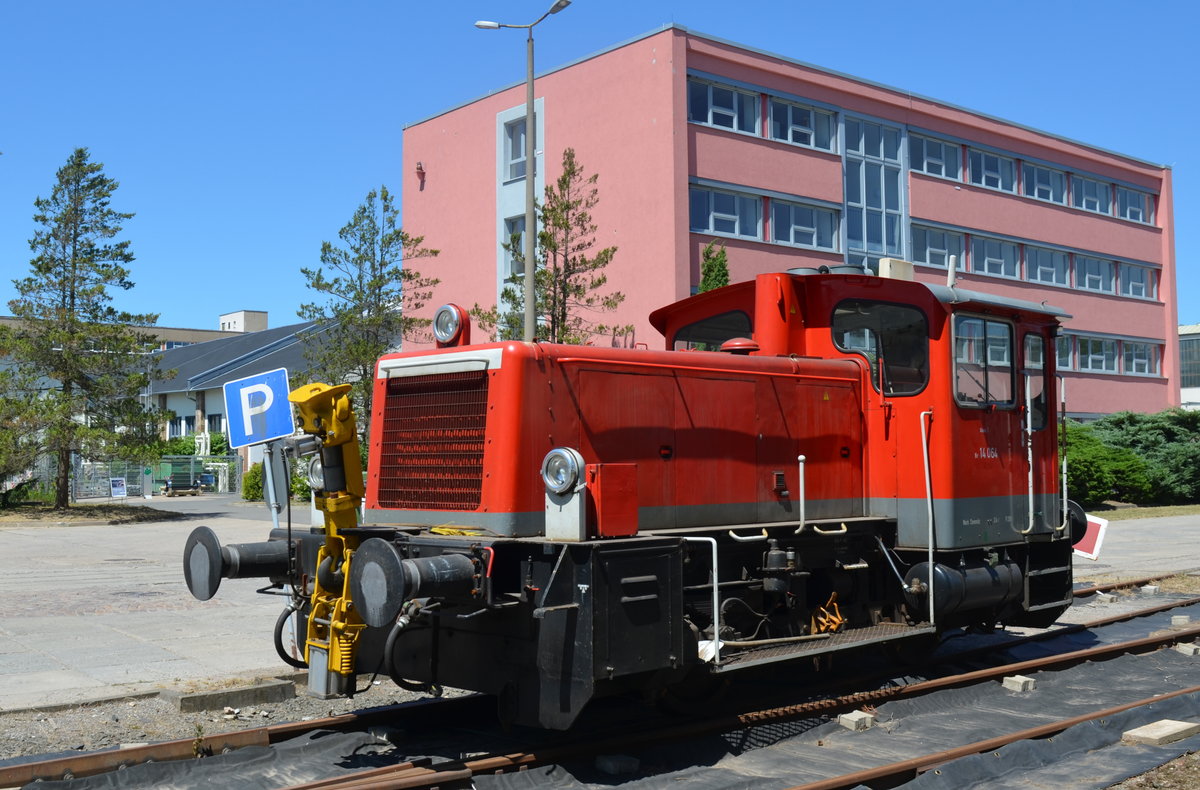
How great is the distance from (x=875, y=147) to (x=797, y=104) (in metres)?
3.56

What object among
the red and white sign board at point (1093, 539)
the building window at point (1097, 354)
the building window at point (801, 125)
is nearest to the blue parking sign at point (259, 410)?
the red and white sign board at point (1093, 539)

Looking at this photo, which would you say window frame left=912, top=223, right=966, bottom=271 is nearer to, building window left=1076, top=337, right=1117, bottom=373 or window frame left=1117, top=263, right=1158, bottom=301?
building window left=1076, top=337, right=1117, bottom=373

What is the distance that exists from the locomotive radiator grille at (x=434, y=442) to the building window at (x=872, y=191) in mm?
26337

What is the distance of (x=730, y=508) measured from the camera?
7586 mm

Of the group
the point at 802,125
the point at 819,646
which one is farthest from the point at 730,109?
the point at 819,646

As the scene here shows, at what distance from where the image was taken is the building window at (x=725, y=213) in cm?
2852

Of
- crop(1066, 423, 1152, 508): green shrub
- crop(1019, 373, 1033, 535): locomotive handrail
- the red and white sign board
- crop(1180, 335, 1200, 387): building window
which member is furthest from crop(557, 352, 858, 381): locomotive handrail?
crop(1180, 335, 1200, 387): building window

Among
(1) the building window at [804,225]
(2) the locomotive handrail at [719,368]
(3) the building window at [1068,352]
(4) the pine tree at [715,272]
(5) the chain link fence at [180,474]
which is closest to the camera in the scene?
(2) the locomotive handrail at [719,368]

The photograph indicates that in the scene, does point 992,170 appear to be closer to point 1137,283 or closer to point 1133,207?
point 1133,207

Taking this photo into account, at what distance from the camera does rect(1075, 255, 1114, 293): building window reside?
3994cm

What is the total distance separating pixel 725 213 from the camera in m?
29.2

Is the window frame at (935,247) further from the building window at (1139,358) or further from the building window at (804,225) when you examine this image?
the building window at (1139,358)

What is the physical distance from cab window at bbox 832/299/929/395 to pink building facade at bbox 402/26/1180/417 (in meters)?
17.3

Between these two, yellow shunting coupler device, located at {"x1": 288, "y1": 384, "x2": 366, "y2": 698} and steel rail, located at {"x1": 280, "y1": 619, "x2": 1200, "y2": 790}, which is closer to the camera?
steel rail, located at {"x1": 280, "y1": 619, "x2": 1200, "y2": 790}
